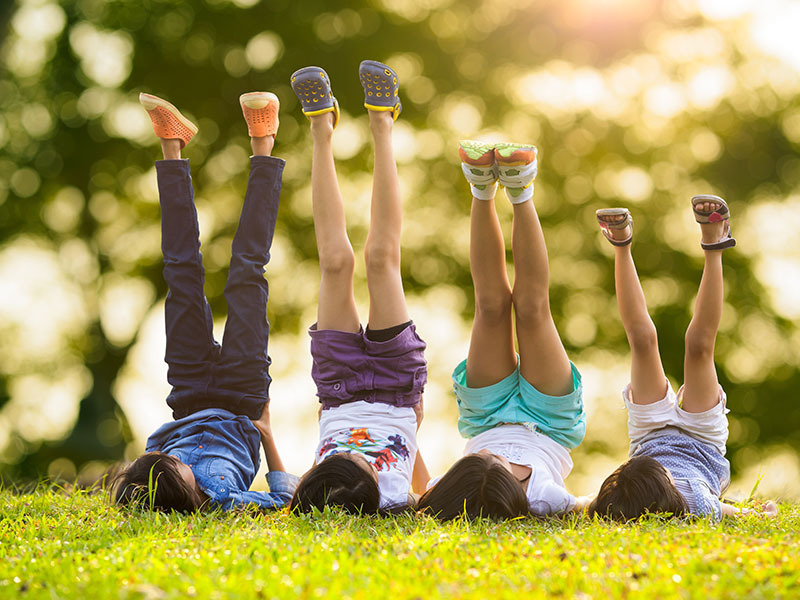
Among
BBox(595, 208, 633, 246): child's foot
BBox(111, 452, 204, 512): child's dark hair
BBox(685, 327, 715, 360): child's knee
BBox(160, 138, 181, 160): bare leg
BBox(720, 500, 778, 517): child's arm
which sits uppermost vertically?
A: BBox(160, 138, 181, 160): bare leg

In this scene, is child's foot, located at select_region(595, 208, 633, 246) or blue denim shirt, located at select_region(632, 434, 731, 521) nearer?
blue denim shirt, located at select_region(632, 434, 731, 521)

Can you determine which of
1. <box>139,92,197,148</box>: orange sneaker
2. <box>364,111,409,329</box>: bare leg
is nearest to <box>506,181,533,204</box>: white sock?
<box>364,111,409,329</box>: bare leg

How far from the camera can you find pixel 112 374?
10688mm

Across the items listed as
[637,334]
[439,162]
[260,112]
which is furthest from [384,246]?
[439,162]

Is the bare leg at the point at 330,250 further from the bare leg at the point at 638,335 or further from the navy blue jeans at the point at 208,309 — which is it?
the bare leg at the point at 638,335

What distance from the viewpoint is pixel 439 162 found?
12.4 metres

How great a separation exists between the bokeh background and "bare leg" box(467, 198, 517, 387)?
7.37 metres

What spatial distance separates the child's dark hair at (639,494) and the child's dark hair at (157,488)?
70.9 inches

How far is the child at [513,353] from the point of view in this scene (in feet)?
12.8

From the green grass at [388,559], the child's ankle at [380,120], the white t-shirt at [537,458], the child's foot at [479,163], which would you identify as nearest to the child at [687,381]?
the white t-shirt at [537,458]

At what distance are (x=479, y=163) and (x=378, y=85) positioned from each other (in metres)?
0.76

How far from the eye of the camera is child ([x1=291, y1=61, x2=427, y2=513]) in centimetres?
390

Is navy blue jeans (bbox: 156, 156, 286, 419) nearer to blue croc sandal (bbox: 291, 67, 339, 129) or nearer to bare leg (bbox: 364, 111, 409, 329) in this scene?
blue croc sandal (bbox: 291, 67, 339, 129)

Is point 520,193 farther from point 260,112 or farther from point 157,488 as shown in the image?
point 157,488
